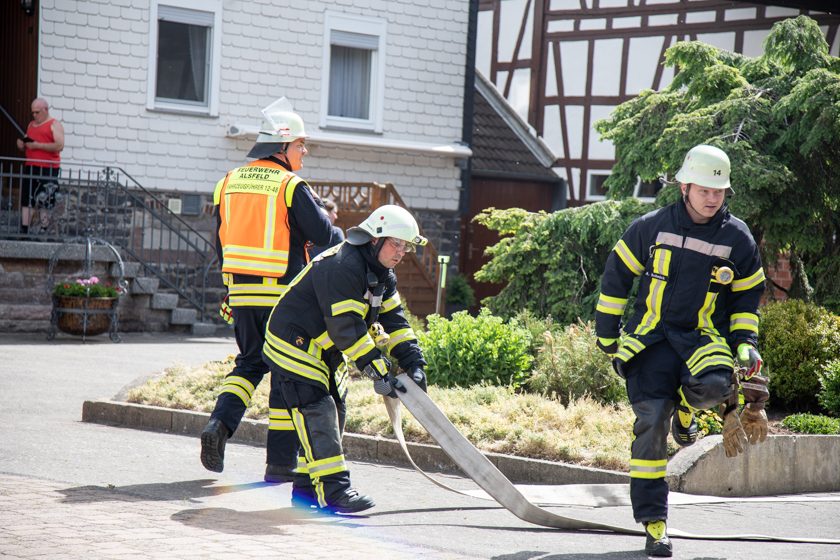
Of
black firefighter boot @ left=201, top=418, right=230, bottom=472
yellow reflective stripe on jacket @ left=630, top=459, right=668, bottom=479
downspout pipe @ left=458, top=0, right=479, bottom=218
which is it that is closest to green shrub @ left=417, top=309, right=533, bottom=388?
black firefighter boot @ left=201, top=418, right=230, bottom=472

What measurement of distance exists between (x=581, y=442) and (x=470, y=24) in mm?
14468

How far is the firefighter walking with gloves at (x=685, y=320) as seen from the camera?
6000 millimetres

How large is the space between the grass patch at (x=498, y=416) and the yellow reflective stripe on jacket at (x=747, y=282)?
6.80 ft

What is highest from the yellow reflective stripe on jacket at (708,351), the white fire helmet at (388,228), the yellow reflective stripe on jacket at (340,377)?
the white fire helmet at (388,228)

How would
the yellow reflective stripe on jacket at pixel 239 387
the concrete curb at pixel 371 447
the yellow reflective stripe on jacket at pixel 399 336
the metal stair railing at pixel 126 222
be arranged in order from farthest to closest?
the metal stair railing at pixel 126 222 < the concrete curb at pixel 371 447 < the yellow reflective stripe on jacket at pixel 239 387 < the yellow reflective stripe on jacket at pixel 399 336

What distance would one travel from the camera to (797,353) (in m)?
10.1

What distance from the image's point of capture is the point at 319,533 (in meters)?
5.93

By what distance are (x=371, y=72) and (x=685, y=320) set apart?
50.5ft

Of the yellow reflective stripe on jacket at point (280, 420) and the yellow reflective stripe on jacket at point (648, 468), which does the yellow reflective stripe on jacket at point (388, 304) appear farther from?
the yellow reflective stripe on jacket at point (648, 468)

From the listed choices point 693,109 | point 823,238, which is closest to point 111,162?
point 693,109

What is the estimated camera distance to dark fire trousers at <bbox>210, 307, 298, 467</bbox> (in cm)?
713

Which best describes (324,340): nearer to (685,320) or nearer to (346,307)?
(346,307)

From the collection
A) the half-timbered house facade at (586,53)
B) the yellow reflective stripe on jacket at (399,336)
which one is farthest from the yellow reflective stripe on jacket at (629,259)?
the half-timbered house facade at (586,53)

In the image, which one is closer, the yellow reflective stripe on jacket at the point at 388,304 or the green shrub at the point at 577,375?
the yellow reflective stripe on jacket at the point at 388,304
